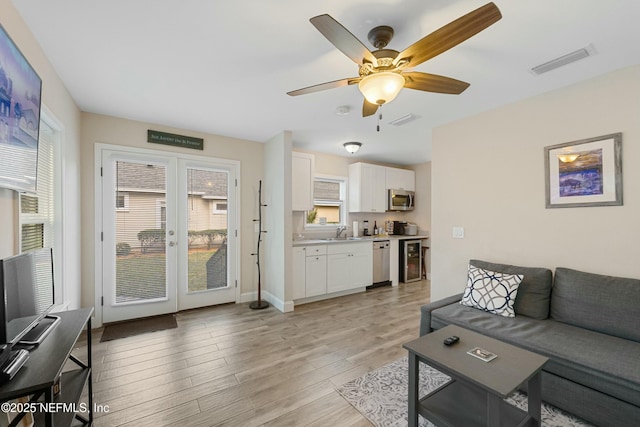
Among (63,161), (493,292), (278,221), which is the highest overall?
(63,161)

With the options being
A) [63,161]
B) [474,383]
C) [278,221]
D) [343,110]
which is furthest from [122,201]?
[474,383]

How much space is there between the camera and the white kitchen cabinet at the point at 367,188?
532 cm

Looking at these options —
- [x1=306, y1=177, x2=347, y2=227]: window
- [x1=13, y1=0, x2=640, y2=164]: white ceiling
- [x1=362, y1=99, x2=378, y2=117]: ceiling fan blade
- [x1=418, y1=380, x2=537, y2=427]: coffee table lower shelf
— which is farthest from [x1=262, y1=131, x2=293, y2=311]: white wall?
[x1=418, y1=380, x2=537, y2=427]: coffee table lower shelf

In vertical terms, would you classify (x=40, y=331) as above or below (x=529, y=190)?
below

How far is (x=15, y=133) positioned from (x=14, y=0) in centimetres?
80

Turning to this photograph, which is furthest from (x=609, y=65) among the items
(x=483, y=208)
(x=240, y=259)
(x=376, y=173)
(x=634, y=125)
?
(x=240, y=259)

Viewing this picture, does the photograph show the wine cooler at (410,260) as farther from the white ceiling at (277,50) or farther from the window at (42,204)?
the window at (42,204)

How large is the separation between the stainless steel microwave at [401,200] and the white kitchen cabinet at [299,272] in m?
2.50

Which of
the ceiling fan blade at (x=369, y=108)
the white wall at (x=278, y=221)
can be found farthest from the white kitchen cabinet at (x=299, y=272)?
the ceiling fan blade at (x=369, y=108)

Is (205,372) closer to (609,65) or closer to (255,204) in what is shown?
(255,204)

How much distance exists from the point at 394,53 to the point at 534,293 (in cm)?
237

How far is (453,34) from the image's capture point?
4.41ft

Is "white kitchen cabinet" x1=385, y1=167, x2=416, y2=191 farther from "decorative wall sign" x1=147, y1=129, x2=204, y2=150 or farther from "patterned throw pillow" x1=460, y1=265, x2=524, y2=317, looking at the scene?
"decorative wall sign" x1=147, y1=129, x2=204, y2=150

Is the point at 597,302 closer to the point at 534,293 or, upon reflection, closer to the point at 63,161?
the point at 534,293
